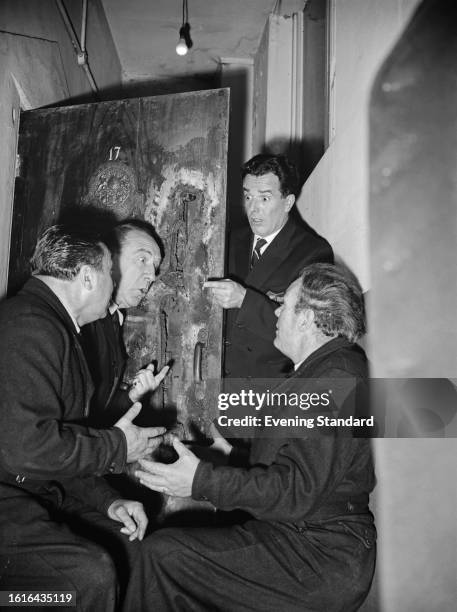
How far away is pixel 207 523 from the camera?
241cm

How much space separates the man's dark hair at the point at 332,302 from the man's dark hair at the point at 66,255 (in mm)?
846

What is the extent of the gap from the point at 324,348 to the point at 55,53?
2.75 m

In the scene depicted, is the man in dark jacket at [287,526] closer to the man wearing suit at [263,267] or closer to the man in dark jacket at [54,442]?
the man in dark jacket at [54,442]

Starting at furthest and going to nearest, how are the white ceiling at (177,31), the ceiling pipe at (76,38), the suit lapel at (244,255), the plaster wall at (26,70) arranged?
the white ceiling at (177,31) < the ceiling pipe at (76,38) < the suit lapel at (244,255) < the plaster wall at (26,70)

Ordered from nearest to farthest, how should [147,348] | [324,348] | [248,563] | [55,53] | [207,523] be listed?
[248,563]
[324,348]
[207,523]
[147,348]
[55,53]

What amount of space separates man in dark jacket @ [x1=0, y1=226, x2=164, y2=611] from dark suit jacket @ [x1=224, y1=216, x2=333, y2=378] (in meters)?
0.83

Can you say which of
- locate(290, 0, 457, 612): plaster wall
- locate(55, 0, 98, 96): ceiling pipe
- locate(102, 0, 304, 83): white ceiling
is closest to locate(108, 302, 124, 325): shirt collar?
locate(290, 0, 457, 612): plaster wall

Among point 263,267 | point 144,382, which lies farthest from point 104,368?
point 263,267

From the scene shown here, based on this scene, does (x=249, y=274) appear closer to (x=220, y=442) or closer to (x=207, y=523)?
(x=220, y=442)

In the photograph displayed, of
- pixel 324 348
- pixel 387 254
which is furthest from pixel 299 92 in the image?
pixel 324 348

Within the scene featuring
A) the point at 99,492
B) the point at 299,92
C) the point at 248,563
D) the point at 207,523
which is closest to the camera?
the point at 248,563

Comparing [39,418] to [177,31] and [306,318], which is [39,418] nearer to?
[306,318]

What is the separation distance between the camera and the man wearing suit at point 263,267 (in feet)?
8.02

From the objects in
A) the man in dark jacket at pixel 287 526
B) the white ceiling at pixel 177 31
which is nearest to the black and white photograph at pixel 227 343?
the man in dark jacket at pixel 287 526
